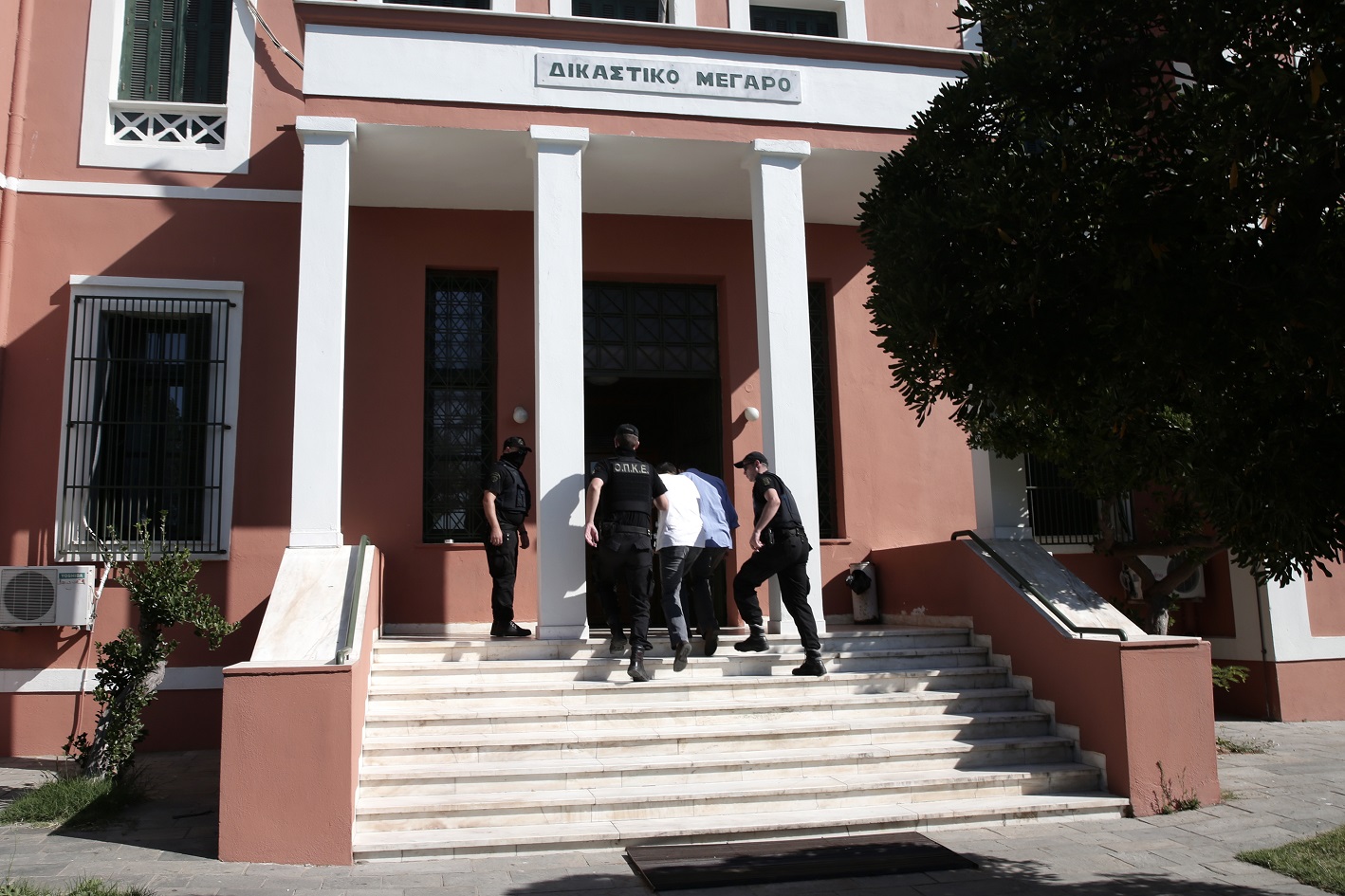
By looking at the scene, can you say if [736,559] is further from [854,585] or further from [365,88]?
[365,88]

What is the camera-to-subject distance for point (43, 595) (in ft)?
28.8

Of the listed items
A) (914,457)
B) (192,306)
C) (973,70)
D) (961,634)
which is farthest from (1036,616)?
(192,306)

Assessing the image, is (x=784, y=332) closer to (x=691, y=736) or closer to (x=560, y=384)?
(x=560, y=384)

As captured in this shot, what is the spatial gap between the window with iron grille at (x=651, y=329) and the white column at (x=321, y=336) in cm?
299

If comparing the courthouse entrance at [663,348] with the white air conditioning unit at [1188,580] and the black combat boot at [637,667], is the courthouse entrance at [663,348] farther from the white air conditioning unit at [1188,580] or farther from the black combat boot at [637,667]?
the white air conditioning unit at [1188,580]

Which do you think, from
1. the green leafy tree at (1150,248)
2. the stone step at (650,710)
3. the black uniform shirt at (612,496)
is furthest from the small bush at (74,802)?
the green leafy tree at (1150,248)

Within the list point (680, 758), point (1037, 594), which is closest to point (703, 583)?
point (680, 758)

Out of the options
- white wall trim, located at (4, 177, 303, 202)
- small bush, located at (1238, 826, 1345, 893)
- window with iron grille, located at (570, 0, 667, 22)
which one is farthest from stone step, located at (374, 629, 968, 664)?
window with iron grille, located at (570, 0, 667, 22)

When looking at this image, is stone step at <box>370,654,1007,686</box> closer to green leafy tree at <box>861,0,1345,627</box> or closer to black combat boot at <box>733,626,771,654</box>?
black combat boot at <box>733,626,771,654</box>

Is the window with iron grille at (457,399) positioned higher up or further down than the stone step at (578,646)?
higher up

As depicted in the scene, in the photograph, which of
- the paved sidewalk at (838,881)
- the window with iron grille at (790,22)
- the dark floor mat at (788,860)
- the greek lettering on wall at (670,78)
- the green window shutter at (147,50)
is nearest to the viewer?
the paved sidewalk at (838,881)

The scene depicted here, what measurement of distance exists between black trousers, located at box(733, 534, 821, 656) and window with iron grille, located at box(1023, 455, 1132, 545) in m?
3.73

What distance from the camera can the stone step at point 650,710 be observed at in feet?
22.8

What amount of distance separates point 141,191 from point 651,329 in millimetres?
4871
